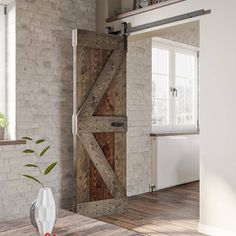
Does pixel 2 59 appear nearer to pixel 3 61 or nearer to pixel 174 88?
pixel 3 61

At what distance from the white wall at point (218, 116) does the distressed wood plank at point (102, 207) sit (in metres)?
1.12

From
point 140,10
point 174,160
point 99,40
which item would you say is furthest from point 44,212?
point 174,160

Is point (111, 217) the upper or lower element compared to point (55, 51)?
lower

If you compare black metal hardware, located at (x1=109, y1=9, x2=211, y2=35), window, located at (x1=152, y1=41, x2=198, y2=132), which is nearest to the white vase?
black metal hardware, located at (x1=109, y1=9, x2=211, y2=35)

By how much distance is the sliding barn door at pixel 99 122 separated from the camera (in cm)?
404

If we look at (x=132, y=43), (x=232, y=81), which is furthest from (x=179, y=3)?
(x=132, y=43)

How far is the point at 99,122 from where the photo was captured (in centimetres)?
415

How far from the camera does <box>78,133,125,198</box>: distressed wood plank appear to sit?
4.09 metres

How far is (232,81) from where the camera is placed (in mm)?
3338

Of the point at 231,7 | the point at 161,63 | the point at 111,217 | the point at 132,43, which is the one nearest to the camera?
the point at 231,7

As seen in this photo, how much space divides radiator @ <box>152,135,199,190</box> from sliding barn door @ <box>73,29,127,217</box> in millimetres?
1185

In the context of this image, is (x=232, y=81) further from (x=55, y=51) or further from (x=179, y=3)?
(x=55, y=51)

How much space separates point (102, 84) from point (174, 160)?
88.1 inches

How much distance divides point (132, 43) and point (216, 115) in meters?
2.16
